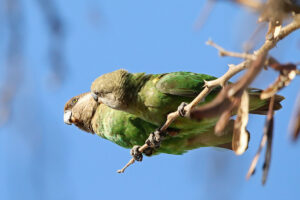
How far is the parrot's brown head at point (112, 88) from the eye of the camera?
4422mm

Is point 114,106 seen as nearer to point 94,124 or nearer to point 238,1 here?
point 94,124

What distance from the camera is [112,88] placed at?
14.7 feet

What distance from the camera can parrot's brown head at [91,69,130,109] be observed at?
4422mm

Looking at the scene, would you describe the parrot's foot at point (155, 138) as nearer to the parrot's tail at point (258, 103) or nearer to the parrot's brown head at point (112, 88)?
the parrot's brown head at point (112, 88)

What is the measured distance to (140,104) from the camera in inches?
172

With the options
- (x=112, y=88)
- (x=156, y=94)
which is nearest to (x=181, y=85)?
(x=156, y=94)

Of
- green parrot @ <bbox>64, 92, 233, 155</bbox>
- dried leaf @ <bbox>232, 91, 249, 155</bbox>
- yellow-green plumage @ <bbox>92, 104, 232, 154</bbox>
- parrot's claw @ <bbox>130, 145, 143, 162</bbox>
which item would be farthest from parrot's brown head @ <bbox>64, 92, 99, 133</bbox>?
dried leaf @ <bbox>232, 91, 249, 155</bbox>

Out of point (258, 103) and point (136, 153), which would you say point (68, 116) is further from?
point (258, 103)

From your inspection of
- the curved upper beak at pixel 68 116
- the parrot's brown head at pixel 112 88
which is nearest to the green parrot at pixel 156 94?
the parrot's brown head at pixel 112 88

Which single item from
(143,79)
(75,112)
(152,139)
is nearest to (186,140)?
(152,139)

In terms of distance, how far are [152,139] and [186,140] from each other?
1.70ft

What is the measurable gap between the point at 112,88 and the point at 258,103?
5.61 ft

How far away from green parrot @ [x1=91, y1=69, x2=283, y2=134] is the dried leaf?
1.90 meters

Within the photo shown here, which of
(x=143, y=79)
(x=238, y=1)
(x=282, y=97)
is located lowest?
(x=282, y=97)
